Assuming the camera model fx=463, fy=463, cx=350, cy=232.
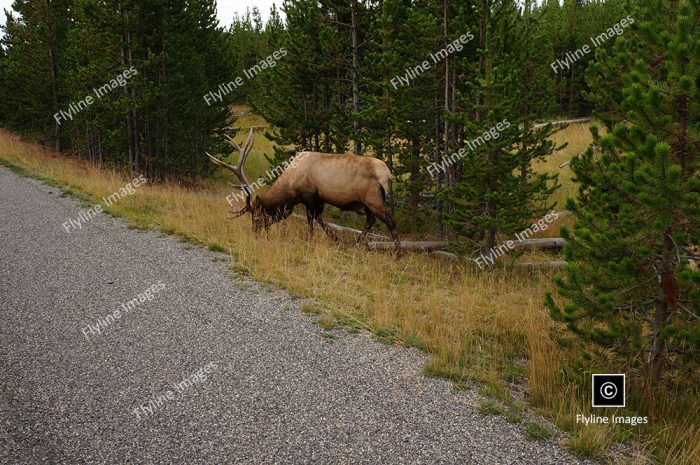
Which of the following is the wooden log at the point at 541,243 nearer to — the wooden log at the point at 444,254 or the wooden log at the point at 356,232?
the wooden log at the point at 444,254

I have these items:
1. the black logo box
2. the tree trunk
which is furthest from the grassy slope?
the tree trunk

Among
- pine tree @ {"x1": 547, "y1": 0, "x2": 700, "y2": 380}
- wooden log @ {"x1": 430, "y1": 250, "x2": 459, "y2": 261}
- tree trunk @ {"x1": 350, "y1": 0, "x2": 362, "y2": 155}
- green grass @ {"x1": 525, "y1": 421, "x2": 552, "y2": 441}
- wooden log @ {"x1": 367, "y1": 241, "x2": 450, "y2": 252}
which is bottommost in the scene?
green grass @ {"x1": 525, "y1": 421, "x2": 552, "y2": 441}

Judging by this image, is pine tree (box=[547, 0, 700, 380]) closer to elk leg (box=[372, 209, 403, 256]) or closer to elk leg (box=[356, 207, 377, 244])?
elk leg (box=[372, 209, 403, 256])

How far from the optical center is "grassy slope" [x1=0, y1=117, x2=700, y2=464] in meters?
3.75

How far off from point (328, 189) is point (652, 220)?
246 inches

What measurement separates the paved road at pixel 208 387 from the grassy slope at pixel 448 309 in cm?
34

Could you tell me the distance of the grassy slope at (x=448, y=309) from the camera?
375 cm

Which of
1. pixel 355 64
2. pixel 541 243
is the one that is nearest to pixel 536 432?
pixel 541 243

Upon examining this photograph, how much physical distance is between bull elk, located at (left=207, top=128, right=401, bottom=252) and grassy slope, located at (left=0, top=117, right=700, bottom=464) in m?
0.47

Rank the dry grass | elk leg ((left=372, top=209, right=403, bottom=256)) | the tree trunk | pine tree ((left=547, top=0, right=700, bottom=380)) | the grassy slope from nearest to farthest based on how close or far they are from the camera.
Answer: pine tree ((left=547, top=0, right=700, bottom=380)) < the grassy slope < elk leg ((left=372, top=209, right=403, bottom=256)) < the tree trunk < the dry grass

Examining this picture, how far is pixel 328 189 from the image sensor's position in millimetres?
9188

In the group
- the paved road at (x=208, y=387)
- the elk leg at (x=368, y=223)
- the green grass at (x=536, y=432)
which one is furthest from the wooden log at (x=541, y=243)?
the green grass at (x=536, y=432)

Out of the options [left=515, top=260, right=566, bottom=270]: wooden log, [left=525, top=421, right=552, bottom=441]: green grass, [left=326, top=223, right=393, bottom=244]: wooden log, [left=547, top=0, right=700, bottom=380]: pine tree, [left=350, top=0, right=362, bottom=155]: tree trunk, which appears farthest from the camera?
[left=350, top=0, right=362, bottom=155]: tree trunk

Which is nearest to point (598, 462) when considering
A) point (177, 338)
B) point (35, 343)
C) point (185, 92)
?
point (177, 338)
